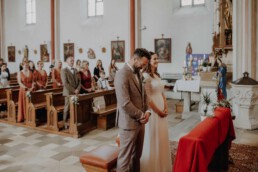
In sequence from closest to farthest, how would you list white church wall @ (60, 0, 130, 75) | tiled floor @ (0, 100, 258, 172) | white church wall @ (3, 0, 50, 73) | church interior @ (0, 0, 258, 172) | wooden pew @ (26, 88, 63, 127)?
1. church interior @ (0, 0, 258, 172)
2. tiled floor @ (0, 100, 258, 172)
3. wooden pew @ (26, 88, 63, 127)
4. white church wall @ (60, 0, 130, 75)
5. white church wall @ (3, 0, 50, 73)

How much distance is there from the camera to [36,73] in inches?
342

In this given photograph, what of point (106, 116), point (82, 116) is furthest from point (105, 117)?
point (82, 116)

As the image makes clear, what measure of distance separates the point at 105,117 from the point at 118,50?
727 centimetres

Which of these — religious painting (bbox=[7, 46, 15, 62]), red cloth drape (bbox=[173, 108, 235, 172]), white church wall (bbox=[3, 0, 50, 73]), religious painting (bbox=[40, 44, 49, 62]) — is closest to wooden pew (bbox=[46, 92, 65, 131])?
red cloth drape (bbox=[173, 108, 235, 172])

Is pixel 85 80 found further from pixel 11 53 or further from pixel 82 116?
pixel 11 53

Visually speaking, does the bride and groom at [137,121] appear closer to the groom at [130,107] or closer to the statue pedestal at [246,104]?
the groom at [130,107]

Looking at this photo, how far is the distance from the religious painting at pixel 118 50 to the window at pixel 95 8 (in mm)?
2144

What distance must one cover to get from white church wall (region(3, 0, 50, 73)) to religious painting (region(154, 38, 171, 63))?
700 cm

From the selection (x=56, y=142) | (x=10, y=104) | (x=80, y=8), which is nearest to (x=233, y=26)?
(x=56, y=142)

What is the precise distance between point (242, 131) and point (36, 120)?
5.45m

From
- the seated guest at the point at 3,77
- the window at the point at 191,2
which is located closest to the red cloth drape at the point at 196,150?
the seated guest at the point at 3,77

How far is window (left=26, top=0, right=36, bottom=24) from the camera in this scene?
17.4m

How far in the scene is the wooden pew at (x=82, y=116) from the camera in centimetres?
683

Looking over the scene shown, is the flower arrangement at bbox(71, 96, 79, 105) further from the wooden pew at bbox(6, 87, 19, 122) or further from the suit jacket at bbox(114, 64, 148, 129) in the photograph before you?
the suit jacket at bbox(114, 64, 148, 129)
